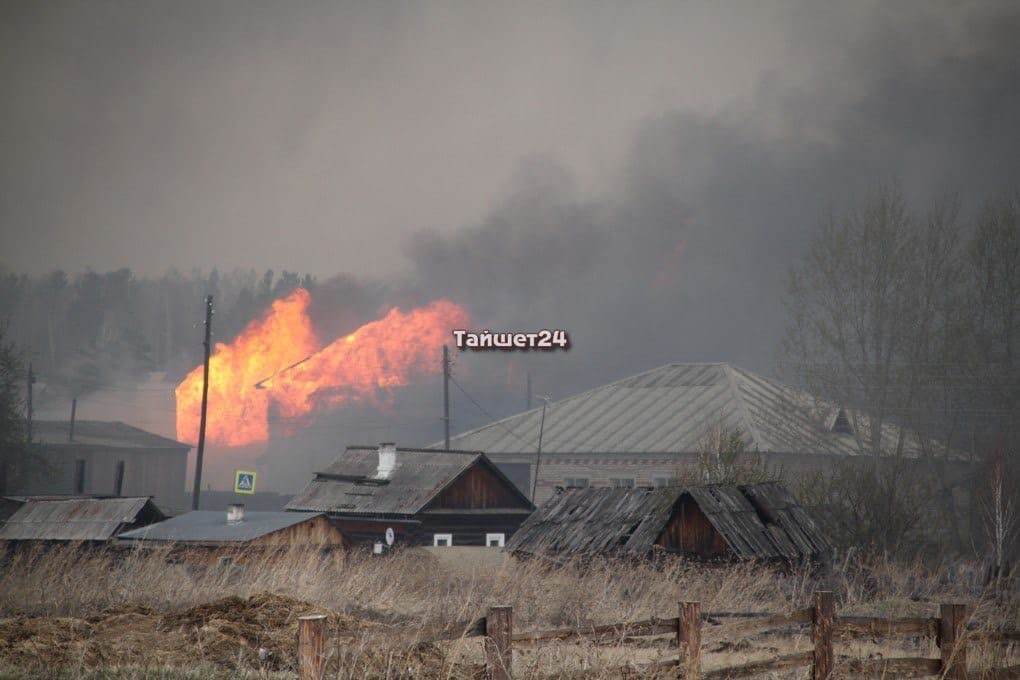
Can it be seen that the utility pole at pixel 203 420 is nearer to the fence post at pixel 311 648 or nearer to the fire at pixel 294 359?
the fire at pixel 294 359

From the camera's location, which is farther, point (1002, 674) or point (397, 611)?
point (397, 611)

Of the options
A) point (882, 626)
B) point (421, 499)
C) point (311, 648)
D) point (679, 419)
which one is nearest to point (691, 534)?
point (882, 626)

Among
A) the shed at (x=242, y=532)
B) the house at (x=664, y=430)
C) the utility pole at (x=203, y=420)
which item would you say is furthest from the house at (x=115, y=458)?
the shed at (x=242, y=532)

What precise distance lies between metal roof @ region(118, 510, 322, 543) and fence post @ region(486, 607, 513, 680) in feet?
85.9

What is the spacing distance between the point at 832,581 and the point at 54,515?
28957 millimetres

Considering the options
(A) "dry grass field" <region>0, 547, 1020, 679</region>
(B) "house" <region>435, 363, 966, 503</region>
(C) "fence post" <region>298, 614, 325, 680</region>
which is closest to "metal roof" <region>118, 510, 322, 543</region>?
(A) "dry grass field" <region>0, 547, 1020, 679</region>

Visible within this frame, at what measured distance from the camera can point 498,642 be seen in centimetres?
1073

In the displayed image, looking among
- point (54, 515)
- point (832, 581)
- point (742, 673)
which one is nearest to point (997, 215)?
point (832, 581)

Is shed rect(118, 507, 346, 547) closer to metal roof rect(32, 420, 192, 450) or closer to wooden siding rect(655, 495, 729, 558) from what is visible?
wooden siding rect(655, 495, 729, 558)

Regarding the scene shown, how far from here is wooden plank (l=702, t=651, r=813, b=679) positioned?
40.6 feet

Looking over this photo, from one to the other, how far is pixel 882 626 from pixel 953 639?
88 cm

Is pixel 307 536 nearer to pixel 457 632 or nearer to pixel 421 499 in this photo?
pixel 421 499

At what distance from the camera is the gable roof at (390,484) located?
153 ft

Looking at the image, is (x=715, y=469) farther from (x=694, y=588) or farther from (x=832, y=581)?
(x=694, y=588)
